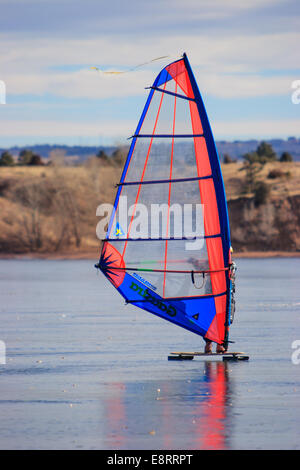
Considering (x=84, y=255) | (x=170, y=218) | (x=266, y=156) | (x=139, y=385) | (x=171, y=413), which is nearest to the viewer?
(x=171, y=413)

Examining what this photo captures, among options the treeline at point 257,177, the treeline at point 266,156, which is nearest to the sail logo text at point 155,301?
the treeline at point 257,177

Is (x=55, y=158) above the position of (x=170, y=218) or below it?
above

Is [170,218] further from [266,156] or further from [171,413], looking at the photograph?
[266,156]

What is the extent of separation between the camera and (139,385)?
57.4ft

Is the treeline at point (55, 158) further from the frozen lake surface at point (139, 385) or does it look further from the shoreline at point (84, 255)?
the frozen lake surface at point (139, 385)

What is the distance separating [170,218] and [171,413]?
274 inches

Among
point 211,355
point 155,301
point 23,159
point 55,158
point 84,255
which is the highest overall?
point 23,159

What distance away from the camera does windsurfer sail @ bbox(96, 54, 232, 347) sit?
20.8 meters

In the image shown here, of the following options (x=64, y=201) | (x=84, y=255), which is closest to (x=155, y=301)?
(x=84, y=255)

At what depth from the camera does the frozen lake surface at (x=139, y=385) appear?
13.3 m

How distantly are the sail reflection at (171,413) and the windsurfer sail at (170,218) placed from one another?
2.34 meters

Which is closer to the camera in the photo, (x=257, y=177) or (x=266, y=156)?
(x=257, y=177)

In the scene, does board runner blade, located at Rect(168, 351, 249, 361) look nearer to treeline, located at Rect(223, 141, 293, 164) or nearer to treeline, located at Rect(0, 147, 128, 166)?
treeline, located at Rect(0, 147, 128, 166)
